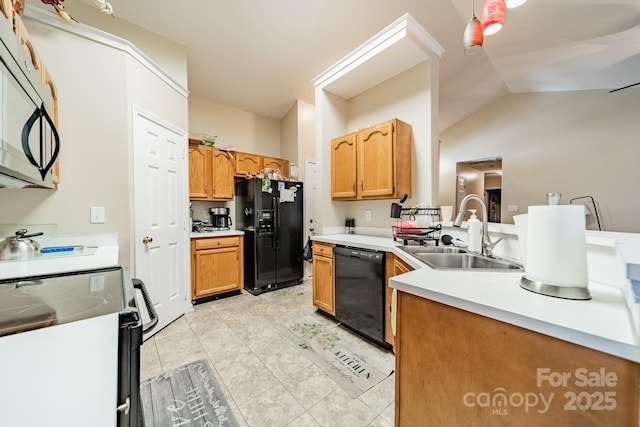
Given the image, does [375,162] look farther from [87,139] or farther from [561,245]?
[87,139]

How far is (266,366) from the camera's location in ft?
5.81

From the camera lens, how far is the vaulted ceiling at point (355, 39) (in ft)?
7.14

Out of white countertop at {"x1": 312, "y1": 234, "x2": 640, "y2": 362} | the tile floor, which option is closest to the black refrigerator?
the tile floor

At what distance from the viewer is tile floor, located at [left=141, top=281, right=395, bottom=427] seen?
1.36 m

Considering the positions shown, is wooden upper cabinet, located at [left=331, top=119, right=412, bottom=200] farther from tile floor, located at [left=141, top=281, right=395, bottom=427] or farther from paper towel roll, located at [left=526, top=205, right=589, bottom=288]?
paper towel roll, located at [left=526, top=205, right=589, bottom=288]

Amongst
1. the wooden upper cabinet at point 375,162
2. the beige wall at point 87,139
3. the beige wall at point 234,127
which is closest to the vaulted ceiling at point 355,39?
the beige wall at point 234,127

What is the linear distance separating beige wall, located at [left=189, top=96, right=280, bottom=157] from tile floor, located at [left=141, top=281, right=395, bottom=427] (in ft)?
8.38

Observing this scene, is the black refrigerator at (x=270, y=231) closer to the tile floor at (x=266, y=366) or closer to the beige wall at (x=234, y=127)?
the tile floor at (x=266, y=366)

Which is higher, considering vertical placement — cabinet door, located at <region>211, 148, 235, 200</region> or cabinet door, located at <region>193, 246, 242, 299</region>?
cabinet door, located at <region>211, 148, 235, 200</region>

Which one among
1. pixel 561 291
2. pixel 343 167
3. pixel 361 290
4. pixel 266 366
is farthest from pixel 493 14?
pixel 266 366

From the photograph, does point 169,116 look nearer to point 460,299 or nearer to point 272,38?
point 272,38

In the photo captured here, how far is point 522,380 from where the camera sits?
66cm

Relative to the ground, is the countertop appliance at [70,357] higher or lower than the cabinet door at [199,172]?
lower

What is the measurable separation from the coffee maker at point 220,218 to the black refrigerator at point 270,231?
17 cm
